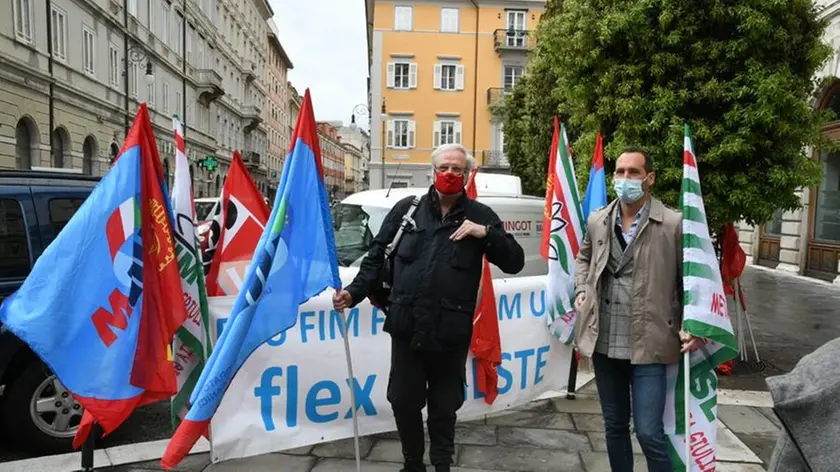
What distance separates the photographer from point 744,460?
164 inches

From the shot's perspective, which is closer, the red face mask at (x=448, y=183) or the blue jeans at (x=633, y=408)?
the blue jeans at (x=633, y=408)

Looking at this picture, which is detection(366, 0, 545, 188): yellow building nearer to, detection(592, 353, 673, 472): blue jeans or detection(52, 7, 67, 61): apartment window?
detection(52, 7, 67, 61): apartment window

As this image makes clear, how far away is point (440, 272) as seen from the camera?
10.4 ft

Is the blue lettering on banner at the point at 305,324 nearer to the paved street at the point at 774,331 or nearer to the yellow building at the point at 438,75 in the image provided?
the paved street at the point at 774,331

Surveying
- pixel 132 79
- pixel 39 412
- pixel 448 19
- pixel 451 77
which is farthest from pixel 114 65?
pixel 39 412

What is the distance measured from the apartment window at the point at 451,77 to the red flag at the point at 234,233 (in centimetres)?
→ 3775

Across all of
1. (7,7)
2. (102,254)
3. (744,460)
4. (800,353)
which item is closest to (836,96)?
(800,353)

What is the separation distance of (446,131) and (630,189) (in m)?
38.6

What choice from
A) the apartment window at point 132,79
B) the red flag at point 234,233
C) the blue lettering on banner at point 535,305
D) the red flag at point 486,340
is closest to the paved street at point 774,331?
the red flag at point 234,233

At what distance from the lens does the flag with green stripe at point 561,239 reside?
4918 millimetres

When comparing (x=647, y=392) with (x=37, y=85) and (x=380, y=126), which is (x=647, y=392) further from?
(x=380, y=126)

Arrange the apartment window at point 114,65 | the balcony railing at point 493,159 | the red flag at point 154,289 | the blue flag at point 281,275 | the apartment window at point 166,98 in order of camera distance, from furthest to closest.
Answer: the balcony railing at point 493,159
the apartment window at point 166,98
the apartment window at point 114,65
the red flag at point 154,289
the blue flag at point 281,275

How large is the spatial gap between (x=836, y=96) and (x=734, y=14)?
11590mm

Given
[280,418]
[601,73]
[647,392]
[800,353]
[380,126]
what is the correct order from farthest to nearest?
[380,126] < [800,353] < [601,73] < [280,418] < [647,392]
